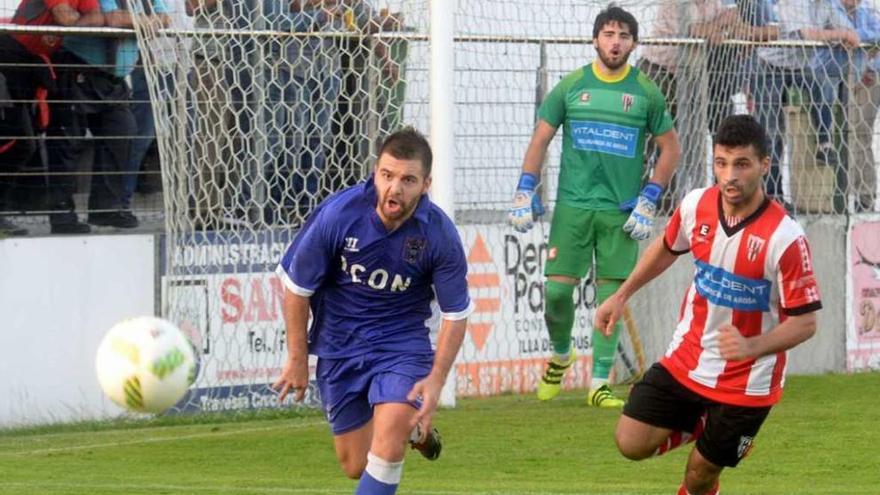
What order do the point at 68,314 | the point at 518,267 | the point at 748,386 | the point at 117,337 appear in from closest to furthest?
the point at 117,337 → the point at 748,386 → the point at 68,314 → the point at 518,267

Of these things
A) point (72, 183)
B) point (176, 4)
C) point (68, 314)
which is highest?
point (176, 4)

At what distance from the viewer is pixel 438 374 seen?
7.11 m

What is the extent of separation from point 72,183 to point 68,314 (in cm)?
88

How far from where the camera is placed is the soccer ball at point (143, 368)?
7.12 metres

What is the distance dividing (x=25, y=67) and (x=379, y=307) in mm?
4714

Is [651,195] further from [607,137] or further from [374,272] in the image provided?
[374,272]

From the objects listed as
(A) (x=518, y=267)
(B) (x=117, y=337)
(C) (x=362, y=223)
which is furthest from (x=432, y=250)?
(A) (x=518, y=267)

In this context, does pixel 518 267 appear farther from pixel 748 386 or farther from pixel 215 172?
pixel 748 386

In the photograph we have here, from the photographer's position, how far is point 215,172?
1184cm

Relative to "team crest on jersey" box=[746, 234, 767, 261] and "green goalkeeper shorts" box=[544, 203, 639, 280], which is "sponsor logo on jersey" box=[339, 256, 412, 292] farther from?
Answer: "green goalkeeper shorts" box=[544, 203, 639, 280]

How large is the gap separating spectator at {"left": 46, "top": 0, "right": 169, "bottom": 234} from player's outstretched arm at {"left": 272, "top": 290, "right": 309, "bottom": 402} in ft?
15.3

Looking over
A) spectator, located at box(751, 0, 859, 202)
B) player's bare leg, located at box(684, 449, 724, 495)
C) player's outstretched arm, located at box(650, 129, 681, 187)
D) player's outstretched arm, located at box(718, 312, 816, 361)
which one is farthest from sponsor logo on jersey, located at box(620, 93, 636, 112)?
player's outstretched arm, located at box(718, 312, 816, 361)

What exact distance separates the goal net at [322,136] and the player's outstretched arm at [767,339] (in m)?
5.03

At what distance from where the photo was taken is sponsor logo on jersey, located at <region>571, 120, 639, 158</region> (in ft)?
37.6
